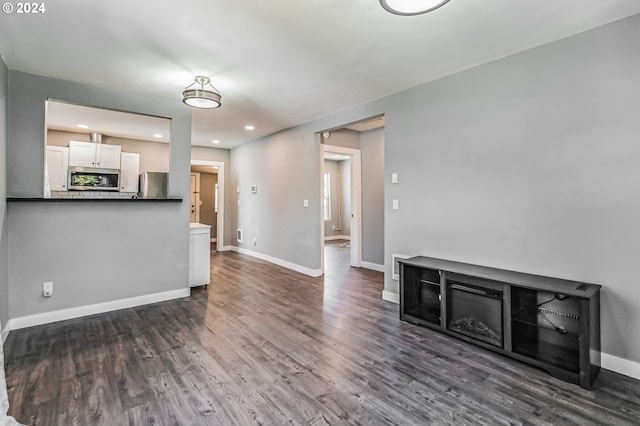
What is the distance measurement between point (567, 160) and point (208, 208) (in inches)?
334

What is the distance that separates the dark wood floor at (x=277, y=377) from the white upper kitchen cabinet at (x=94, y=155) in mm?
3513

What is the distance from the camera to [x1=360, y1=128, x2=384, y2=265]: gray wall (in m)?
5.50

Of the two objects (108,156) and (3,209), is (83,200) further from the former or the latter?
(108,156)

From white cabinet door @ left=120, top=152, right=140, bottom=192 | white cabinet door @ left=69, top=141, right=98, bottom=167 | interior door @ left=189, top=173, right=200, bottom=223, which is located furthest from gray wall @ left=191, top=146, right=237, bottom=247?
white cabinet door @ left=69, top=141, right=98, bottom=167

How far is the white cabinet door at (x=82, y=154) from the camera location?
5430mm

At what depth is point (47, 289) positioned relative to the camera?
3111 mm

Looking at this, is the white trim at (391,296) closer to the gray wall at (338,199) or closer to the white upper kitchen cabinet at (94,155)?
the white upper kitchen cabinet at (94,155)

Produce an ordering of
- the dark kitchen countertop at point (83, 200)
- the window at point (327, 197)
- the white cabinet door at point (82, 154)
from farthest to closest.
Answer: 1. the window at point (327, 197)
2. the white cabinet door at point (82, 154)
3. the dark kitchen countertop at point (83, 200)

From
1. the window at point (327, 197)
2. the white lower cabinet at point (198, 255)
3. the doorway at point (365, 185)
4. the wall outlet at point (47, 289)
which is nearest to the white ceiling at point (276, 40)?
the white lower cabinet at point (198, 255)

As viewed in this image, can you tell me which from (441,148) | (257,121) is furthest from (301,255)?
(441,148)

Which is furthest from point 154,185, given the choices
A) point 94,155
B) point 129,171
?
point 94,155

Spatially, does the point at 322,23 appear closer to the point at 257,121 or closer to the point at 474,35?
the point at 474,35

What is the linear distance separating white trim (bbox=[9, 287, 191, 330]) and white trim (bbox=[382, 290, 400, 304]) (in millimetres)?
2502

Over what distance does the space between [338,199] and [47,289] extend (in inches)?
312
